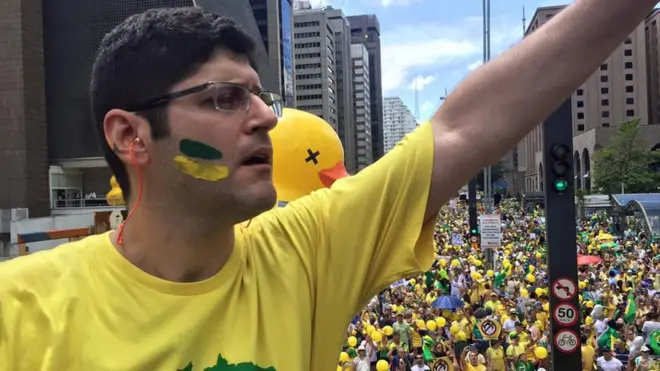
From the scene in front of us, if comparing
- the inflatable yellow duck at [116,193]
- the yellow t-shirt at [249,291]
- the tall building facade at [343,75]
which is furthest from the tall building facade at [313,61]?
the yellow t-shirt at [249,291]

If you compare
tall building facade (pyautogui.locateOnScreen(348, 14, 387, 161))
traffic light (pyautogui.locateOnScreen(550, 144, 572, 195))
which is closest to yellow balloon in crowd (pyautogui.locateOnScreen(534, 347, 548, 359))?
traffic light (pyautogui.locateOnScreen(550, 144, 572, 195))

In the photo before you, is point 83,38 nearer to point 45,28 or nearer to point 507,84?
point 45,28

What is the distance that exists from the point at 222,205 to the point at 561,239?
22.5ft

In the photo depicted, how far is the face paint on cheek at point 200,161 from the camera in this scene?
156cm

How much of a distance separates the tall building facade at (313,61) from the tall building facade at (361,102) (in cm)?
2518

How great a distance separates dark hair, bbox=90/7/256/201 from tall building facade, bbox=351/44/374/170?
143 m

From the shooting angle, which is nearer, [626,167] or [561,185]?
[561,185]

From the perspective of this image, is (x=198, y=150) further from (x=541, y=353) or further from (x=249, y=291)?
(x=541, y=353)

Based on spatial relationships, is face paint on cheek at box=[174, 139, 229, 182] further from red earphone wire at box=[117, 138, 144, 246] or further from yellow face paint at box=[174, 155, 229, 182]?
red earphone wire at box=[117, 138, 144, 246]

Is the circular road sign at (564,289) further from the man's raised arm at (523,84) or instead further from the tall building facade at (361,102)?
the tall building facade at (361,102)

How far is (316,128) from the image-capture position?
11.8 feet

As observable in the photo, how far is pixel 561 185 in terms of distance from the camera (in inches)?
300

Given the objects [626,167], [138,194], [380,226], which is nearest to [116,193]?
[138,194]

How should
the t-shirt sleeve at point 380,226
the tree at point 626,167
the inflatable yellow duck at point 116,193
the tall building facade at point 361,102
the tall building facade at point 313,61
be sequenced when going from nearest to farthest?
the t-shirt sleeve at point 380,226 < the inflatable yellow duck at point 116,193 < the tree at point 626,167 < the tall building facade at point 313,61 < the tall building facade at point 361,102
